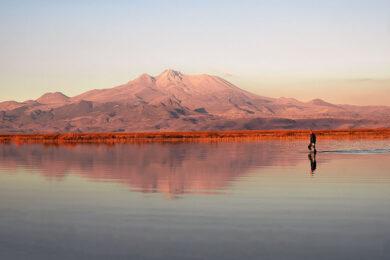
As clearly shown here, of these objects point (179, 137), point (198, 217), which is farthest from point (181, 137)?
point (198, 217)

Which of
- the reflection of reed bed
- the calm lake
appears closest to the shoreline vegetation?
the reflection of reed bed

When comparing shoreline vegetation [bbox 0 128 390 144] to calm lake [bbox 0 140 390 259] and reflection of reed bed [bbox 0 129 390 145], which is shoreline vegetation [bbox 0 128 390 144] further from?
calm lake [bbox 0 140 390 259]

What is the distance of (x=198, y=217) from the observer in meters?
13.1

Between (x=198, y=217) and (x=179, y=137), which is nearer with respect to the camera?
(x=198, y=217)

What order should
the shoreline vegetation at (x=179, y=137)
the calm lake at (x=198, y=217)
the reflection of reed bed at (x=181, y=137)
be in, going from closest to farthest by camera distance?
the calm lake at (x=198, y=217), the shoreline vegetation at (x=179, y=137), the reflection of reed bed at (x=181, y=137)

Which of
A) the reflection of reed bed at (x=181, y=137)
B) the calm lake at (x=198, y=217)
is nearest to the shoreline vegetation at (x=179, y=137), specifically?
the reflection of reed bed at (x=181, y=137)

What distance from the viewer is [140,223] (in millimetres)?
12469

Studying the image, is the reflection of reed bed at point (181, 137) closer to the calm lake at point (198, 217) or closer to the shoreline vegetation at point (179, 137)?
the shoreline vegetation at point (179, 137)

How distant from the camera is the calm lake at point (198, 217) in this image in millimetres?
9898

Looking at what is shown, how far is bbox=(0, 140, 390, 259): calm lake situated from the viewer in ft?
32.5

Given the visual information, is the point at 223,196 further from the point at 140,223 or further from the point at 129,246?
the point at 129,246

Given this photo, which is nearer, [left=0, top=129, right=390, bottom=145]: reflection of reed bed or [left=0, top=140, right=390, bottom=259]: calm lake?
[left=0, top=140, right=390, bottom=259]: calm lake

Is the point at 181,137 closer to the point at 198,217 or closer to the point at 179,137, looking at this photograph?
the point at 179,137

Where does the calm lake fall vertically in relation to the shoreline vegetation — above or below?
above
